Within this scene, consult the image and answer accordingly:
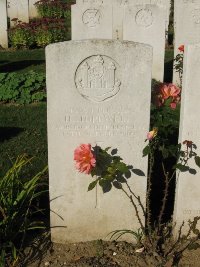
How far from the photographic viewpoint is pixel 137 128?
150 inches

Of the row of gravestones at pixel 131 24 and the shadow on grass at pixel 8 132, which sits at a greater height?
the row of gravestones at pixel 131 24

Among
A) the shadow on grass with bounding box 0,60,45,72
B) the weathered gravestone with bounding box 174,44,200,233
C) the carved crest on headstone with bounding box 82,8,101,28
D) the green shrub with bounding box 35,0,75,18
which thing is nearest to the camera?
the weathered gravestone with bounding box 174,44,200,233

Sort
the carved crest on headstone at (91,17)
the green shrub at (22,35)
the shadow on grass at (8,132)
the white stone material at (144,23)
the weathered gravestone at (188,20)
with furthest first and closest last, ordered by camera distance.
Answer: the green shrub at (22,35)
the carved crest on headstone at (91,17)
the white stone material at (144,23)
the weathered gravestone at (188,20)
the shadow on grass at (8,132)

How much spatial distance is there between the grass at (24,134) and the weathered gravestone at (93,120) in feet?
4.47

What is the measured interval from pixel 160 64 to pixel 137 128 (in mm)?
5763

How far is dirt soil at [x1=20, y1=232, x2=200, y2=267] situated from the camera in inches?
150

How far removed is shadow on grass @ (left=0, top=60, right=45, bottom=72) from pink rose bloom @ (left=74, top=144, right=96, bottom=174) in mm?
7519

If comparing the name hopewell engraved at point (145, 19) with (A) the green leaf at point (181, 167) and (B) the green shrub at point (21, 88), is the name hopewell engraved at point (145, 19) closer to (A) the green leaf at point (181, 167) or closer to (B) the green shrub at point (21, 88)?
(B) the green shrub at point (21, 88)

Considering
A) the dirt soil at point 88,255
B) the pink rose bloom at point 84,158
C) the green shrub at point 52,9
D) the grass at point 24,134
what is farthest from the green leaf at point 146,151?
the green shrub at point 52,9

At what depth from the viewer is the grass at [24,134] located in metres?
5.72

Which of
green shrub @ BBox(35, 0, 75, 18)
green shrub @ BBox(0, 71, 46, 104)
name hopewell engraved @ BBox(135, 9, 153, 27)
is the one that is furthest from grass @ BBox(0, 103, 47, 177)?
green shrub @ BBox(35, 0, 75, 18)

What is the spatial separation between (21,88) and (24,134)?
69.1 inches

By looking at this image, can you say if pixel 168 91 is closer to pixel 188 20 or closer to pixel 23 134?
pixel 23 134

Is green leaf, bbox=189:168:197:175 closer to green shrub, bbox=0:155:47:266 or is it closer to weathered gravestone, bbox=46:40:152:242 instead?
weathered gravestone, bbox=46:40:152:242
